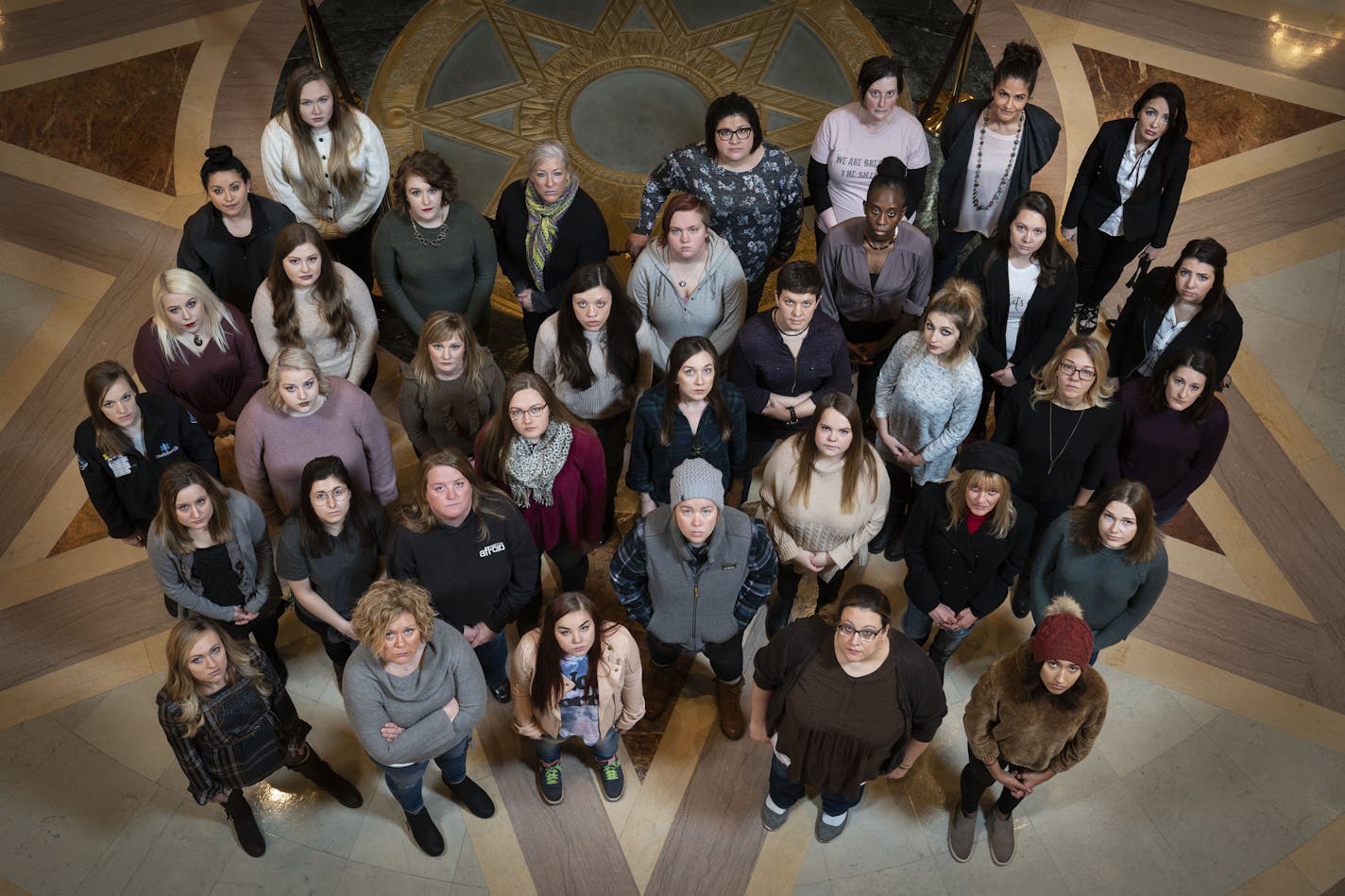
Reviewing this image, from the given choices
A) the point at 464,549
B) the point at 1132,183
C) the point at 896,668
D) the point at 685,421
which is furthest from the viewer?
the point at 1132,183

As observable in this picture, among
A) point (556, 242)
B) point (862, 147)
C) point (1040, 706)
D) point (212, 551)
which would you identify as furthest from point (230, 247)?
point (1040, 706)

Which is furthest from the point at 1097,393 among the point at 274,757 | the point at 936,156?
the point at 274,757

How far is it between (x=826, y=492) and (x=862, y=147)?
2282 mm

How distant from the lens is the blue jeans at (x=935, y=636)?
552cm

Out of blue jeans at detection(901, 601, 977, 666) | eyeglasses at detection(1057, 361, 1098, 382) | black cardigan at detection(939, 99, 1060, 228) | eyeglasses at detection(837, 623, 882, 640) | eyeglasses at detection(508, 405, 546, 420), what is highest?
black cardigan at detection(939, 99, 1060, 228)

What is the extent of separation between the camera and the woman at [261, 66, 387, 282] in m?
5.89

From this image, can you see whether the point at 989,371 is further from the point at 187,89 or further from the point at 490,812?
the point at 187,89

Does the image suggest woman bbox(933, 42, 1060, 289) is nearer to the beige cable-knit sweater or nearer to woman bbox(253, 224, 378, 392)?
the beige cable-knit sweater

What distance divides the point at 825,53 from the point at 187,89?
16.0 ft

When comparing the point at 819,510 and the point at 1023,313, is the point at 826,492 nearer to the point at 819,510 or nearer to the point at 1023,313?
the point at 819,510

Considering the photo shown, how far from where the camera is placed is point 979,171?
249 inches

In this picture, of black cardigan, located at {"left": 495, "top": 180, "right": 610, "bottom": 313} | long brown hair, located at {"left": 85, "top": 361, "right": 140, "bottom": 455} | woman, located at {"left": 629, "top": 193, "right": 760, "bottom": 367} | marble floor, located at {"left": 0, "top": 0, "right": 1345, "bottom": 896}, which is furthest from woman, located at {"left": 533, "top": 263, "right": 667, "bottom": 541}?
long brown hair, located at {"left": 85, "top": 361, "right": 140, "bottom": 455}

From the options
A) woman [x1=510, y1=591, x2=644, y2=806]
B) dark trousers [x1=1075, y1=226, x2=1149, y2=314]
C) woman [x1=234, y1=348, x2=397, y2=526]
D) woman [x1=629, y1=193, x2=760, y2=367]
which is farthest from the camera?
dark trousers [x1=1075, y1=226, x2=1149, y2=314]

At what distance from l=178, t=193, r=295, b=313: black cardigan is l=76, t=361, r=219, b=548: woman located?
88 cm
